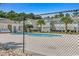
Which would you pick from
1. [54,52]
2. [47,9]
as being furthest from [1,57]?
[47,9]

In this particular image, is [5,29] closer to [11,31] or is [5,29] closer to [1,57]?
[11,31]

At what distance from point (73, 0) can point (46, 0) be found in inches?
31.3

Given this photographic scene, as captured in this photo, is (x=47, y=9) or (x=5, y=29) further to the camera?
(x=5, y=29)

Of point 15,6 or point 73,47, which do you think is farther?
point 15,6

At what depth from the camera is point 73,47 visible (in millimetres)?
6926

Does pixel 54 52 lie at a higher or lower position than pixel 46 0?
lower

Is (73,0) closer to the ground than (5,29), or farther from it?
farther from it

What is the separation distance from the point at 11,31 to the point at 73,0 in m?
7.42

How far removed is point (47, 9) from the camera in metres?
11.7

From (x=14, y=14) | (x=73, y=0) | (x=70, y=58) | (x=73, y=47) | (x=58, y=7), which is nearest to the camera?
(x=70, y=58)

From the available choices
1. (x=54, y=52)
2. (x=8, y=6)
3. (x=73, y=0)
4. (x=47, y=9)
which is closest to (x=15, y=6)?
(x=8, y=6)

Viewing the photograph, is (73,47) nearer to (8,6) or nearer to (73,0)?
(73,0)

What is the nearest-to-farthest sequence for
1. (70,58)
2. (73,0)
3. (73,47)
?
(70,58), (73,0), (73,47)

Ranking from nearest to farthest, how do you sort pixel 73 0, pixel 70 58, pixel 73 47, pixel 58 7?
1. pixel 70 58
2. pixel 73 0
3. pixel 73 47
4. pixel 58 7
